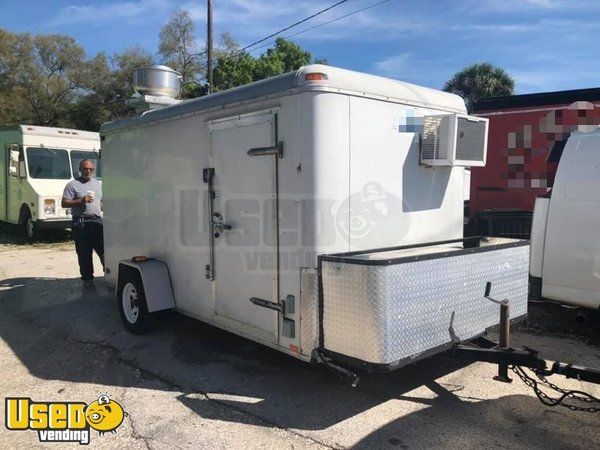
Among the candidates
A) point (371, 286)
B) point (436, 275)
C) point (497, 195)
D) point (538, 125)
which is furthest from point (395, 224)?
point (538, 125)

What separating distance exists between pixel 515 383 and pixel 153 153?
4289 mm

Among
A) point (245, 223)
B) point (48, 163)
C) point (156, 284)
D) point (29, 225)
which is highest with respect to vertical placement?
point (48, 163)

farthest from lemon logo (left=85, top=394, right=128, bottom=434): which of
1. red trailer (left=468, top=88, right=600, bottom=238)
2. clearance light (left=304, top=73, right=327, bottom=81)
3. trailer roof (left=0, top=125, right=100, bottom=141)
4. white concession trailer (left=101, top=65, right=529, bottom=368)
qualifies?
trailer roof (left=0, top=125, right=100, bottom=141)

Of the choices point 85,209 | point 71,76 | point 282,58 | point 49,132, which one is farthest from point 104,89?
point 85,209

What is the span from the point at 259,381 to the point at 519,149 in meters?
5.46

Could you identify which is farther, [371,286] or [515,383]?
[515,383]

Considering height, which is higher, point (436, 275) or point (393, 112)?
point (393, 112)

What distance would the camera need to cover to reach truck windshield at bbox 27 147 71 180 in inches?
520

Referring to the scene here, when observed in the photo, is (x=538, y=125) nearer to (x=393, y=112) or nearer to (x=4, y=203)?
(x=393, y=112)

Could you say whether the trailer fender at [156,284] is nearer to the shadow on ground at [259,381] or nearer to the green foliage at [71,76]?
the shadow on ground at [259,381]

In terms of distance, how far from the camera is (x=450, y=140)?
4.35m

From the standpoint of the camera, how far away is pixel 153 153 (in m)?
5.71

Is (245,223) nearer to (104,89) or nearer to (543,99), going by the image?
(543,99)

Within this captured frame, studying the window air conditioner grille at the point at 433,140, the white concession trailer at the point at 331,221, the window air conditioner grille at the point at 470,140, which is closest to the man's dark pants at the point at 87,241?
the white concession trailer at the point at 331,221
